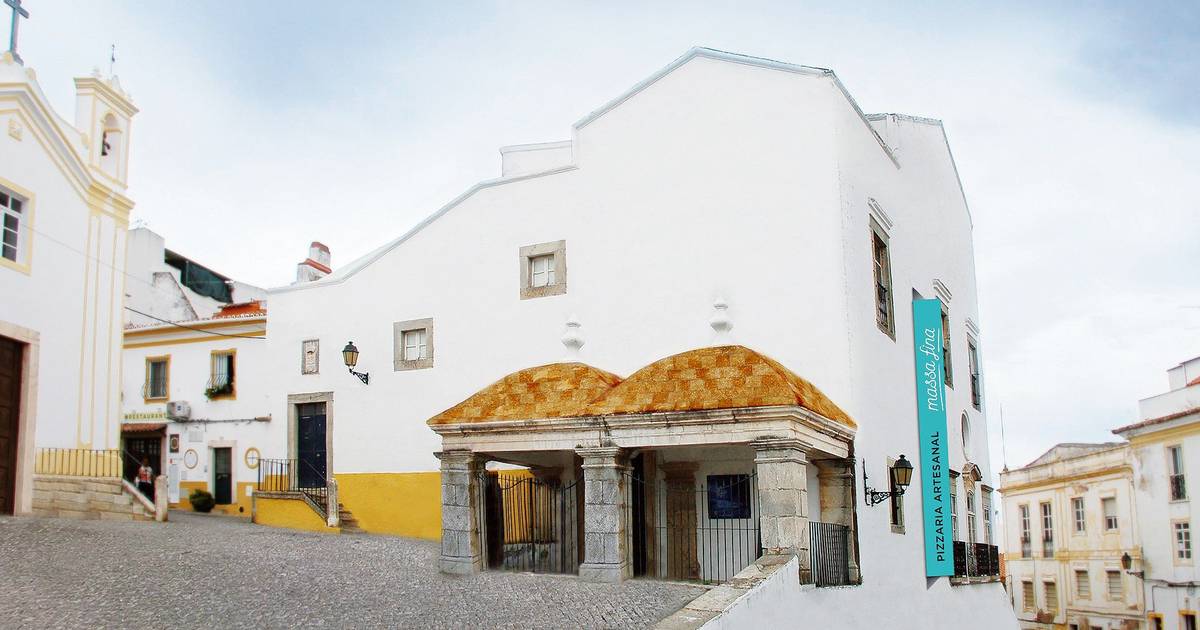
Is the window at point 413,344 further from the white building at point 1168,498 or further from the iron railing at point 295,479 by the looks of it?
the white building at point 1168,498

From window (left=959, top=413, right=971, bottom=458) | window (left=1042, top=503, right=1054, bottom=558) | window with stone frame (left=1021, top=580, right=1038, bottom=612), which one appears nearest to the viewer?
window (left=959, top=413, right=971, bottom=458)

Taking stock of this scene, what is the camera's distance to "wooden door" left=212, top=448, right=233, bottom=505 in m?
24.7

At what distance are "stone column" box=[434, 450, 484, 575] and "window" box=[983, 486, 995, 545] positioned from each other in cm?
1253

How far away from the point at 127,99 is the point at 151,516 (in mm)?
7704

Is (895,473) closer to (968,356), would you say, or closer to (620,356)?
(620,356)

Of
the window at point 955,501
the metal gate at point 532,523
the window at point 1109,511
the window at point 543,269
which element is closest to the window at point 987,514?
the window at point 955,501

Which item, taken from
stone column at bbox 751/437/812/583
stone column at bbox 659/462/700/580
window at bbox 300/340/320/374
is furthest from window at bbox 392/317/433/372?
stone column at bbox 751/437/812/583

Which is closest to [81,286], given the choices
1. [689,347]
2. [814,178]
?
[689,347]

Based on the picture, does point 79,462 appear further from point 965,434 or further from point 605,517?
point 965,434

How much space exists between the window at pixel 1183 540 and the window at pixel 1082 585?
479 cm

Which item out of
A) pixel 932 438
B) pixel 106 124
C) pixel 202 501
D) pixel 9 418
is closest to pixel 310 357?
pixel 9 418

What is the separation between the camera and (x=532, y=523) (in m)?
15.5

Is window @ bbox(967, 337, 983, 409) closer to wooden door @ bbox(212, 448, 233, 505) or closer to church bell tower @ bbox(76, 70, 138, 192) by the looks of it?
wooden door @ bbox(212, 448, 233, 505)

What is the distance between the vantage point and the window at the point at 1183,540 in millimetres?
29188
